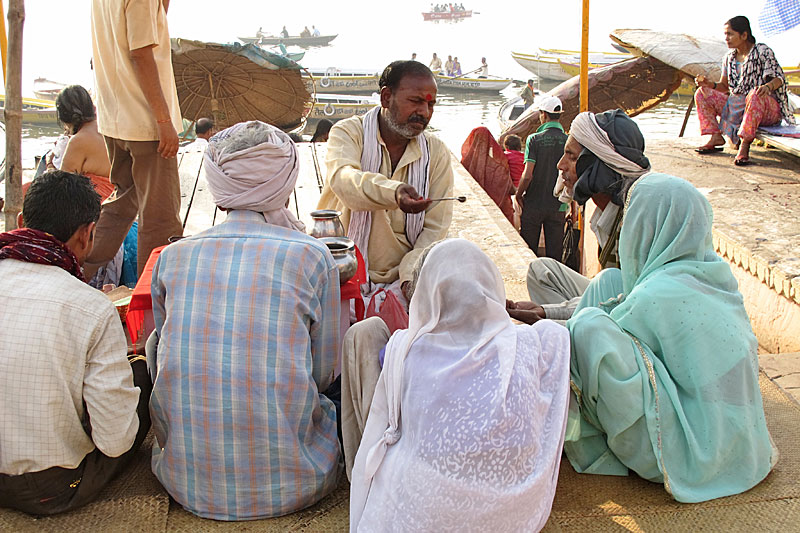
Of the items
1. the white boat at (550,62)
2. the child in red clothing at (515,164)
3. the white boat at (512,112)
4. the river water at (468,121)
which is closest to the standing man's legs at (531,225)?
the child in red clothing at (515,164)

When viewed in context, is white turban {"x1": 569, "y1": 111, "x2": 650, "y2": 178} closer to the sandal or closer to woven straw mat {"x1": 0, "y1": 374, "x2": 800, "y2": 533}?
woven straw mat {"x1": 0, "y1": 374, "x2": 800, "y2": 533}

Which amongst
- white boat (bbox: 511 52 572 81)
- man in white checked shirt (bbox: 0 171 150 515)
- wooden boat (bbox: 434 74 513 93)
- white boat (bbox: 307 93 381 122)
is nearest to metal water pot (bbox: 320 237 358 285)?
man in white checked shirt (bbox: 0 171 150 515)

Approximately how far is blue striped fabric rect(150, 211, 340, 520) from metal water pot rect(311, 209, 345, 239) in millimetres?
→ 655

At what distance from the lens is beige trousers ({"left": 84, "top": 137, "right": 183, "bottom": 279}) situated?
13.1 ft

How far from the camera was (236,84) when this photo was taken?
7449 millimetres

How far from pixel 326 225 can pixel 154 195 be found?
5.28 feet

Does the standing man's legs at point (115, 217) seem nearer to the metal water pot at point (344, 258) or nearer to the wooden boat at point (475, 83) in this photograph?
the metal water pot at point (344, 258)

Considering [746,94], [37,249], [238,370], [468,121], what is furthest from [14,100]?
[468,121]

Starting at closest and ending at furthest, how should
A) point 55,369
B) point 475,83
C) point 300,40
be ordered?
point 55,369, point 475,83, point 300,40

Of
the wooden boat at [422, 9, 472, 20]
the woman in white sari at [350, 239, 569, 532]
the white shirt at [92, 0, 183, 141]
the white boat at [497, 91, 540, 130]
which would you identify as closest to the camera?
the woman in white sari at [350, 239, 569, 532]

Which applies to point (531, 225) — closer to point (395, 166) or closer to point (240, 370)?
point (395, 166)

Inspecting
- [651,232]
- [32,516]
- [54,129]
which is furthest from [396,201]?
[54,129]

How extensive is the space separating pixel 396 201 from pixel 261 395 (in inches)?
49.5

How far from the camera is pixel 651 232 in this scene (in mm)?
2418
